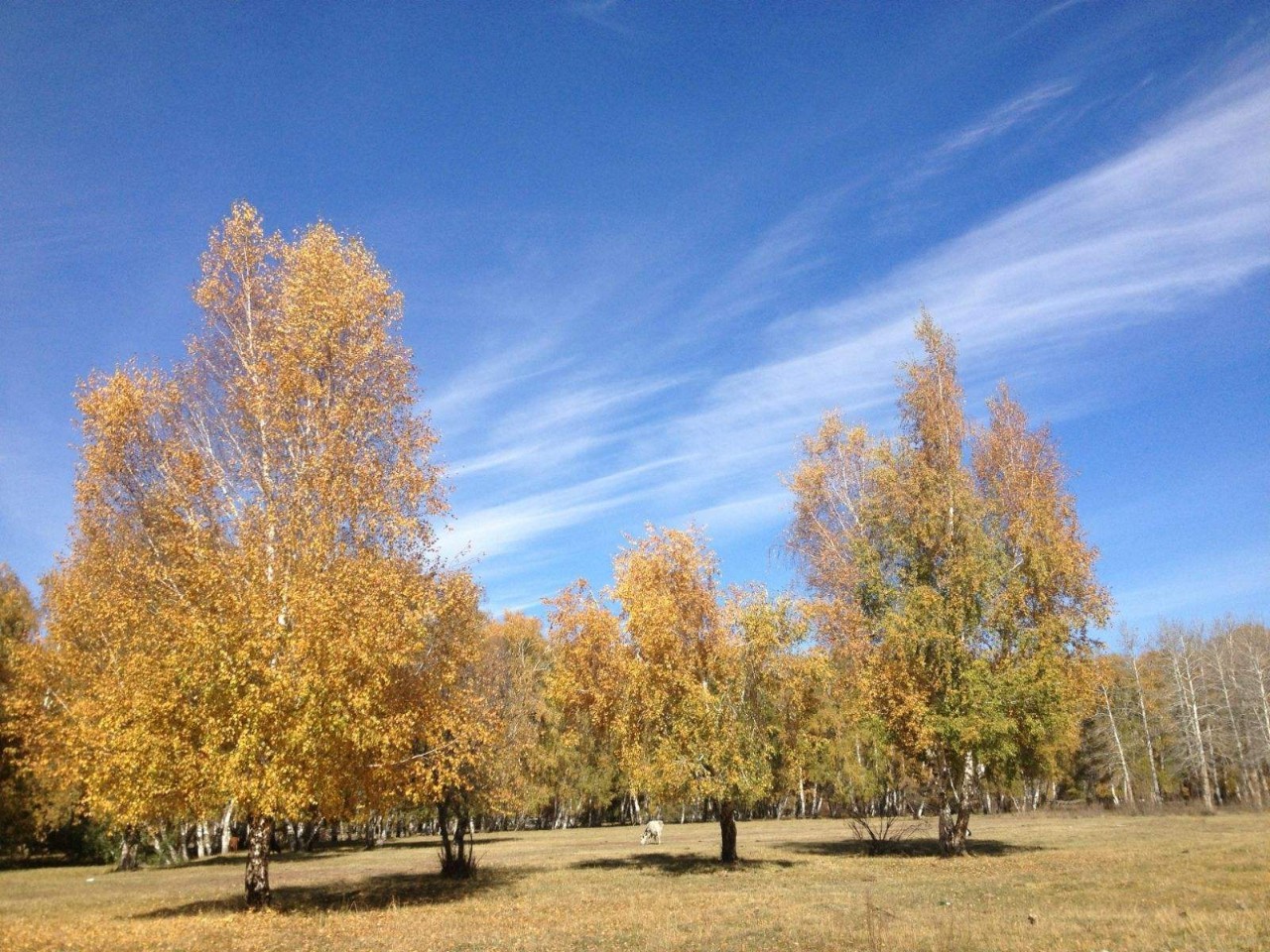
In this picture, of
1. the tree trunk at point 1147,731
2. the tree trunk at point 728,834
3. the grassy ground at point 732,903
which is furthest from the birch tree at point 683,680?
the tree trunk at point 1147,731

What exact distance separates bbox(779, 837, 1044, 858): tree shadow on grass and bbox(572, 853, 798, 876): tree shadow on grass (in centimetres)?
502

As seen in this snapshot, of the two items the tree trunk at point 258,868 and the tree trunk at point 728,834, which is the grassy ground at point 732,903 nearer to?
the tree trunk at point 258,868

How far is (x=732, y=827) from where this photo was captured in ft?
105

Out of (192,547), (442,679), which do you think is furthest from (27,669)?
(442,679)

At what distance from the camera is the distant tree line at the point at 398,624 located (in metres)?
19.2

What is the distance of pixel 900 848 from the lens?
3769 cm

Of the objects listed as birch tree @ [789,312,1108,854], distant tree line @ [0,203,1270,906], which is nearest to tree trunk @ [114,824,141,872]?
distant tree line @ [0,203,1270,906]

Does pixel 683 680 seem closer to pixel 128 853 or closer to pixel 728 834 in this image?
pixel 728 834

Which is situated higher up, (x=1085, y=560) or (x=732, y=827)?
(x=1085, y=560)

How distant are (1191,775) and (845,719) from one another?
57649 mm

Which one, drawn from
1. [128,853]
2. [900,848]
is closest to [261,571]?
[900,848]

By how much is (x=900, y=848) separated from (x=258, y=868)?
27943mm

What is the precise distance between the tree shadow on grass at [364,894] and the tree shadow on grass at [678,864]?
14.4 ft

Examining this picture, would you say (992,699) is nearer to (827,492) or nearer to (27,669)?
(827,492)
